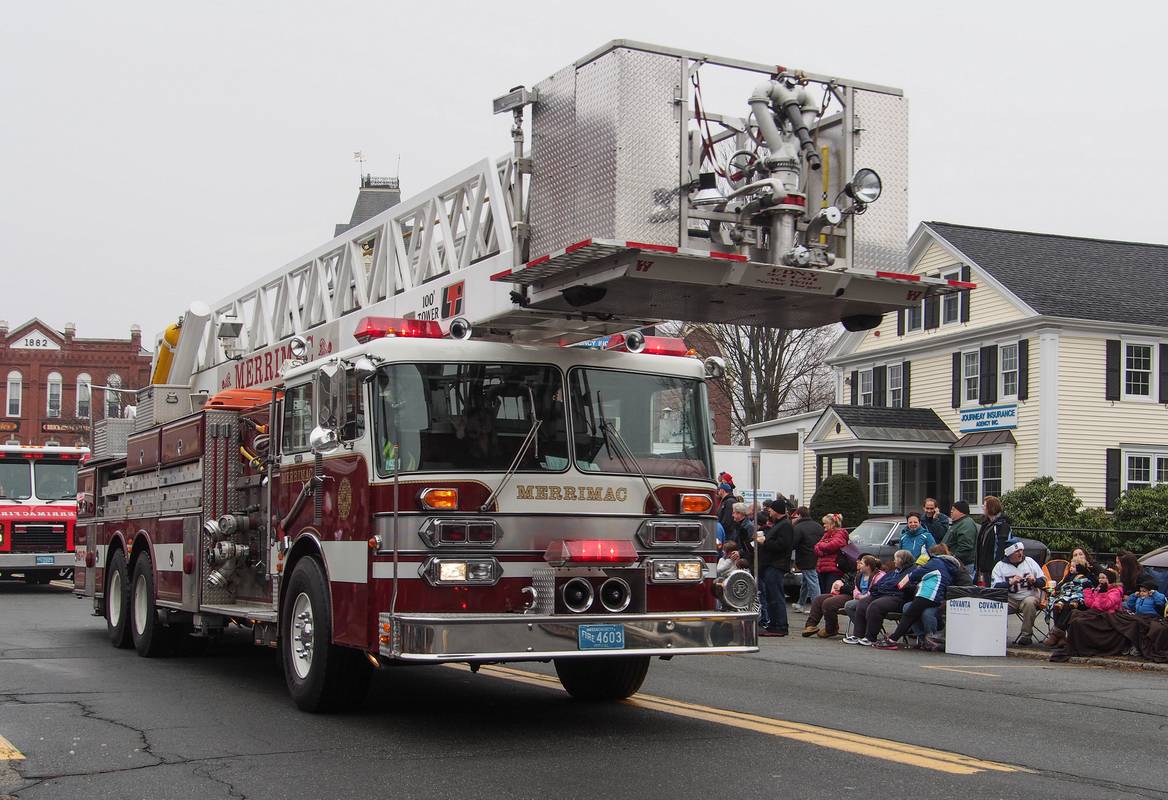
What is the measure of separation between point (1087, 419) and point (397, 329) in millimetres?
29971

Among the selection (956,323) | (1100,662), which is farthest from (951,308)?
(1100,662)

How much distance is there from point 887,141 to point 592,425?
2.63 metres

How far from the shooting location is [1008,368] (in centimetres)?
3703

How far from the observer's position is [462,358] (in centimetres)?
884

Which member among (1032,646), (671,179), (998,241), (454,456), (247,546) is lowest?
(1032,646)

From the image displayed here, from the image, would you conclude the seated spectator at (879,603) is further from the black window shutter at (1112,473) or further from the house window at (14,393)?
the house window at (14,393)

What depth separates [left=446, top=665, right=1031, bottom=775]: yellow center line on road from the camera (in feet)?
25.1

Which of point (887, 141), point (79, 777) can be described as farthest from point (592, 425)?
point (79, 777)

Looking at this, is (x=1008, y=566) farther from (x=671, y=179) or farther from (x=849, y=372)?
(x=849, y=372)

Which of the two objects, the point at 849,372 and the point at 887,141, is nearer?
the point at 887,141

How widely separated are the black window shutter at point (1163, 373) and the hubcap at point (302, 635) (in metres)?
32.1

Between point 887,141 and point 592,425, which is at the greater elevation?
point 887,141

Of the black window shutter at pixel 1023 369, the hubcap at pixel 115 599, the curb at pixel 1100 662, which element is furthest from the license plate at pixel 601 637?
the black window shutter at pixel 1023 369

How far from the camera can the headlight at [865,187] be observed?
8344 millimetres
